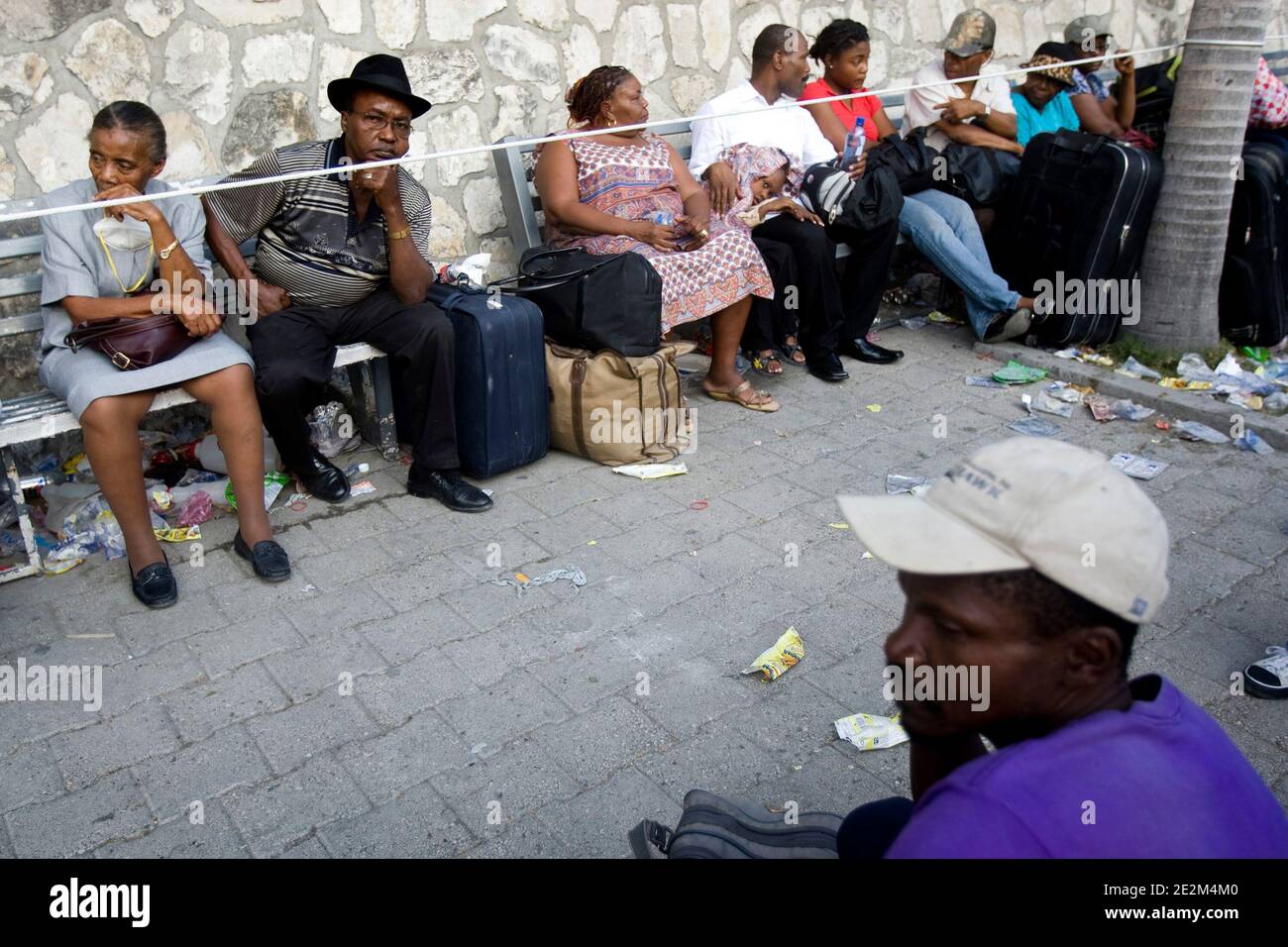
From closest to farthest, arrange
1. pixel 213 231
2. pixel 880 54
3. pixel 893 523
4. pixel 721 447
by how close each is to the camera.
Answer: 1. pixel 893 523
2. pixel 213 231
3. pixel 721 447
4. pixel 880 54

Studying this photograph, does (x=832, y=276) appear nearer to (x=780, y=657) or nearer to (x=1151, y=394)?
Result: (x=1151, y=394)

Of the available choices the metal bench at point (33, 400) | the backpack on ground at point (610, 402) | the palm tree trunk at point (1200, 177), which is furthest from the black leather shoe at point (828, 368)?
the metal bench at point (33, 400)

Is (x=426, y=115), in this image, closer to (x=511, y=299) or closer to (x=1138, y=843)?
(x=511, y=299)

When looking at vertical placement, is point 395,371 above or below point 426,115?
below

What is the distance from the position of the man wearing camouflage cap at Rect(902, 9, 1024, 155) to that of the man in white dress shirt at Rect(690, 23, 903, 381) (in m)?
0.68

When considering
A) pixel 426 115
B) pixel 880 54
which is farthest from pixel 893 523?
pixel 880 54

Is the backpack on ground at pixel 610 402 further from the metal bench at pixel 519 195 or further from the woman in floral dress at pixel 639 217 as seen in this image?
the metal bench at pixel 519 195

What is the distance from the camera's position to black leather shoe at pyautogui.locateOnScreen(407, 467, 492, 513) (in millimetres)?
4031

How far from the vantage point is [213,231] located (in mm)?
3912

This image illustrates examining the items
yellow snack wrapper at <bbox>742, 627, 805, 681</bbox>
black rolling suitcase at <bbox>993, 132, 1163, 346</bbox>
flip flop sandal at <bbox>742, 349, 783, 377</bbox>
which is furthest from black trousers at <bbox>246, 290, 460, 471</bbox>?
black rolling suitcase at <bbox>993, 132, 1163, 346</bbox>

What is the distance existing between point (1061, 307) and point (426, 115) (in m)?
3.39

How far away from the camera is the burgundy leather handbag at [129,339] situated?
3.46 metres

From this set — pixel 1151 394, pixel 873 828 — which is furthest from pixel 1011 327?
pixel 873 828

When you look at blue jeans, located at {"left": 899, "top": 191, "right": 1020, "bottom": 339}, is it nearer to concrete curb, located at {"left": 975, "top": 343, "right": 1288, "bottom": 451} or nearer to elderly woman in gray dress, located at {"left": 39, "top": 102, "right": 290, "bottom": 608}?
concrete curb, located at {"left": 975, "top": 343, "right": 1288, "bottom": 451}
